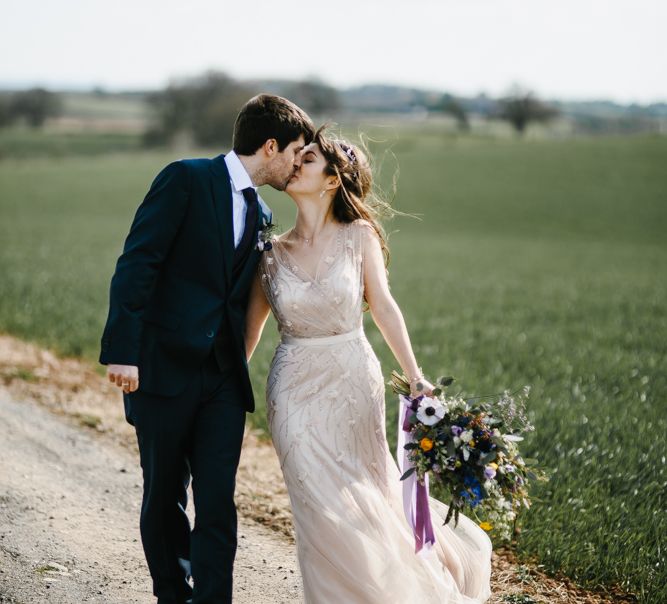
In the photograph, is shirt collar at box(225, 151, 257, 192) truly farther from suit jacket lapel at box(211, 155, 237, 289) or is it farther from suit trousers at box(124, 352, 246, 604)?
suit trousers at box(124, 352, 246, 604)

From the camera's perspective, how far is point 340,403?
158 inches

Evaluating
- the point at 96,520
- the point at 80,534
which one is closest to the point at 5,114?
the point at 96,520

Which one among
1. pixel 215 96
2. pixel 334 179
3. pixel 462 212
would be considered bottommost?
pixel 462 212

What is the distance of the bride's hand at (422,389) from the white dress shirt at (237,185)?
3.72 feet

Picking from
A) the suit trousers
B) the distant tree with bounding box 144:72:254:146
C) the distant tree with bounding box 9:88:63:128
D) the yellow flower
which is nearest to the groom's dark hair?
the suit trousers

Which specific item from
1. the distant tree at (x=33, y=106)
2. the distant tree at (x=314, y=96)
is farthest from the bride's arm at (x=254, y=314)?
the distant tree at (x=33, y=106)

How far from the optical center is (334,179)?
13.7 feet

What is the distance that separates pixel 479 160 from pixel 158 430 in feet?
180

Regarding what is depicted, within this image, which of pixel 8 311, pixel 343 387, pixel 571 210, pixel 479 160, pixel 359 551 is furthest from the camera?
pixel 479 160

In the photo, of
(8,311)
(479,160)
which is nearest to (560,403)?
(8,311)

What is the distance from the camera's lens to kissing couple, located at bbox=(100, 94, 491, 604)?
371cm

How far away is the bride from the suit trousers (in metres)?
0.33

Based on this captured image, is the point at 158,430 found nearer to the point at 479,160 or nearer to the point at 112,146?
the point at 479,160

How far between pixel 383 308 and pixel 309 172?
2.58ft
